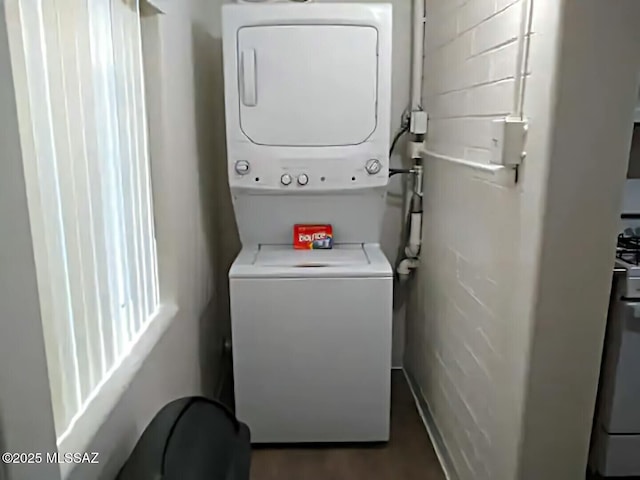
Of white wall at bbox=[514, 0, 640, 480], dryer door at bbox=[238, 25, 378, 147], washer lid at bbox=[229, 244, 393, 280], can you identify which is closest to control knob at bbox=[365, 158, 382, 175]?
dryer door at bbox=[238, 25, 378, 147]

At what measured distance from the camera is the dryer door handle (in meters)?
2.20

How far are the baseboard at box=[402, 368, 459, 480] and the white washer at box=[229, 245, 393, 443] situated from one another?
0.23 metres

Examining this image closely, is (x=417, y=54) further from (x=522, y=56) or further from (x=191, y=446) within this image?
(x=191, y=446)

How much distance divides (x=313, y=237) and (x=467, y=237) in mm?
808

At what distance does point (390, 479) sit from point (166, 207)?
1.38m

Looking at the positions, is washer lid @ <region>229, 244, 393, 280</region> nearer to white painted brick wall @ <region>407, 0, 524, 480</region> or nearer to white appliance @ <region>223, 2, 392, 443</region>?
white appliance @ <region>223, 2, 392, 443</region>

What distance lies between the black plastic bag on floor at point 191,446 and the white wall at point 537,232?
0.76m

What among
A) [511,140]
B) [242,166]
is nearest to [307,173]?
[242,166]

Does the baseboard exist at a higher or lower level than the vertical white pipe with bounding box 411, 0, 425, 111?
lower

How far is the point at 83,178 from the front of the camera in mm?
1226

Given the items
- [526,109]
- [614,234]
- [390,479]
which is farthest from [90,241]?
[390,479]

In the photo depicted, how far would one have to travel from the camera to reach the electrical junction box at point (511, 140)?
4.55ft

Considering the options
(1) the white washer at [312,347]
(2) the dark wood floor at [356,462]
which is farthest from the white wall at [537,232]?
(1) the white washer at [312,347]

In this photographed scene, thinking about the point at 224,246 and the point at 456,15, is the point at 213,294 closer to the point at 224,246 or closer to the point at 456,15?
the point at 224,246
